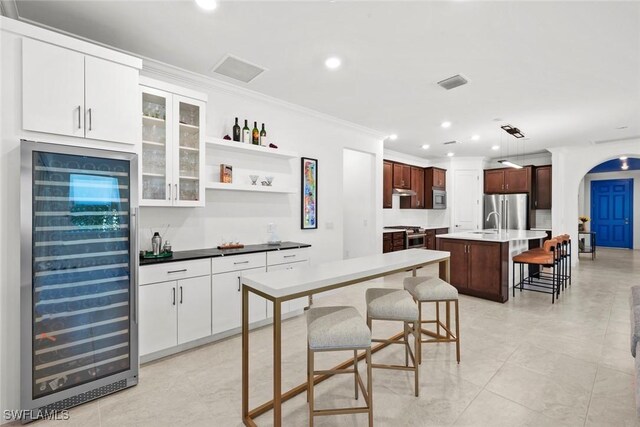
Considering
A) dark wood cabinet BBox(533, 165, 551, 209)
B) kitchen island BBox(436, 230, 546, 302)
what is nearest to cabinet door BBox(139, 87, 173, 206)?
kitchen island BBox(436, 230, 546, 302)

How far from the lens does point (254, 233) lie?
12.7 ft

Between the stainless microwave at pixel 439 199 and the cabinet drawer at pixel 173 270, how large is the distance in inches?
248

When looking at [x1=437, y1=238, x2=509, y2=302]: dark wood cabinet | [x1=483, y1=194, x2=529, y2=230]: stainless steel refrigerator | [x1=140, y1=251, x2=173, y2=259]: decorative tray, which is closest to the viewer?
[x1=140, y1=251, x2=173, y2=259]: decorative tray

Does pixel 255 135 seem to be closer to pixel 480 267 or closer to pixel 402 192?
pixel 480 267

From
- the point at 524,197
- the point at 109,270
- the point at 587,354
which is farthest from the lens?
the point at 524,197

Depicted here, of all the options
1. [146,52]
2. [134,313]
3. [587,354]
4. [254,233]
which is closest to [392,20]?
[146,52]

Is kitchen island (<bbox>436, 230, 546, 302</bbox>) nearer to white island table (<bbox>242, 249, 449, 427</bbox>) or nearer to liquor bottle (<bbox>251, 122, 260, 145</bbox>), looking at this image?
white island table (<bbox>242, 249, 449, 427</bbox>)

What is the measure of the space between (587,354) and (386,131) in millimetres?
4134

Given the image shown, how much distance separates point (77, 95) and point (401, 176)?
20.4 ft

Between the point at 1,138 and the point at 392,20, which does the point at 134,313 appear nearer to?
the point at 1,138

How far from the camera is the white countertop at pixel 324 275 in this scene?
5.45 ft

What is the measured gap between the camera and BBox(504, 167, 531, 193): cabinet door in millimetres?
7314

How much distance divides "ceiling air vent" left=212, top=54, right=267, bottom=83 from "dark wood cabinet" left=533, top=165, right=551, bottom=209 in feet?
23.7

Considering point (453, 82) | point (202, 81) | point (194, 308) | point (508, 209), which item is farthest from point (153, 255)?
point (508, 209)
